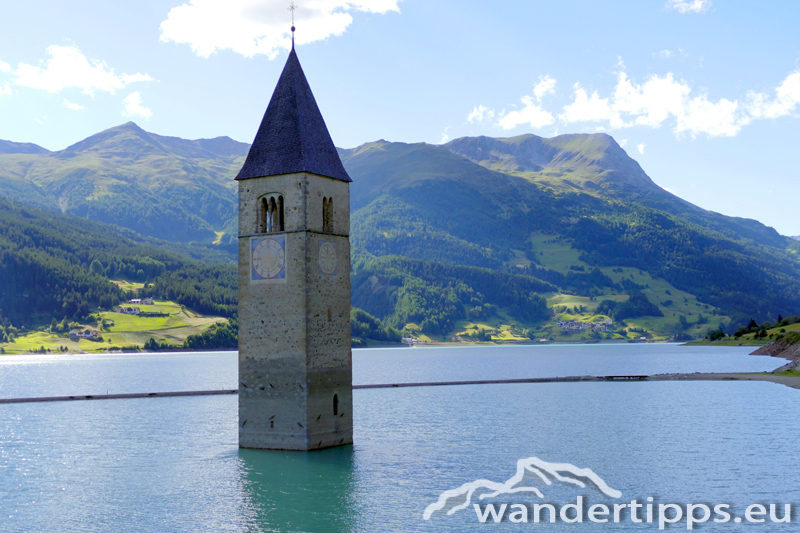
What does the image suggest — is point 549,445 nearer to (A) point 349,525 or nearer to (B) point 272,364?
(B) point 272,364

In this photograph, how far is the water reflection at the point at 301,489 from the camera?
31.9 meters

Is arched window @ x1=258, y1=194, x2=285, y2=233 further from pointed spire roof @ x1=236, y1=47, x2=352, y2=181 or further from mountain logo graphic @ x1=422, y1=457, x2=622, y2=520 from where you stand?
mountain logo graphic @ x1=422, y1=457, x2=622, y2=520

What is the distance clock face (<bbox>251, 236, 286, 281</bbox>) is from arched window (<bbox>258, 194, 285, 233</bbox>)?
892 mm

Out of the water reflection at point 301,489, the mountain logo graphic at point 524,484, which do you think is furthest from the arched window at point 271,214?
the mountain logo graphic at point 524,484

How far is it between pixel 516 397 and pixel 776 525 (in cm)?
6428

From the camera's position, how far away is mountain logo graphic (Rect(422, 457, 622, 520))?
35031mm

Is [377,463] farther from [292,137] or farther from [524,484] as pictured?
[292,137]

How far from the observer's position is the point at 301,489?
3756 cm

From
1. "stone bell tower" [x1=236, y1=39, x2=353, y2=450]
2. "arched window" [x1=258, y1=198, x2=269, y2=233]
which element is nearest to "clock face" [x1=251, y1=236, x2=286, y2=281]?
"stone bell tower" [x1=236, y1=39, x2=353, y2=450]

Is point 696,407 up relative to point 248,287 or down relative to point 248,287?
down

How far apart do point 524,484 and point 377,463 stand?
9307 mm

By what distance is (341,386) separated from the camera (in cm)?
4638

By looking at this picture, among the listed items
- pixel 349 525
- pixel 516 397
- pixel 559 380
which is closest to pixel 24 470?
pixel 349 525

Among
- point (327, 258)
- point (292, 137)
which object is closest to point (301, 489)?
point (327, 258)
